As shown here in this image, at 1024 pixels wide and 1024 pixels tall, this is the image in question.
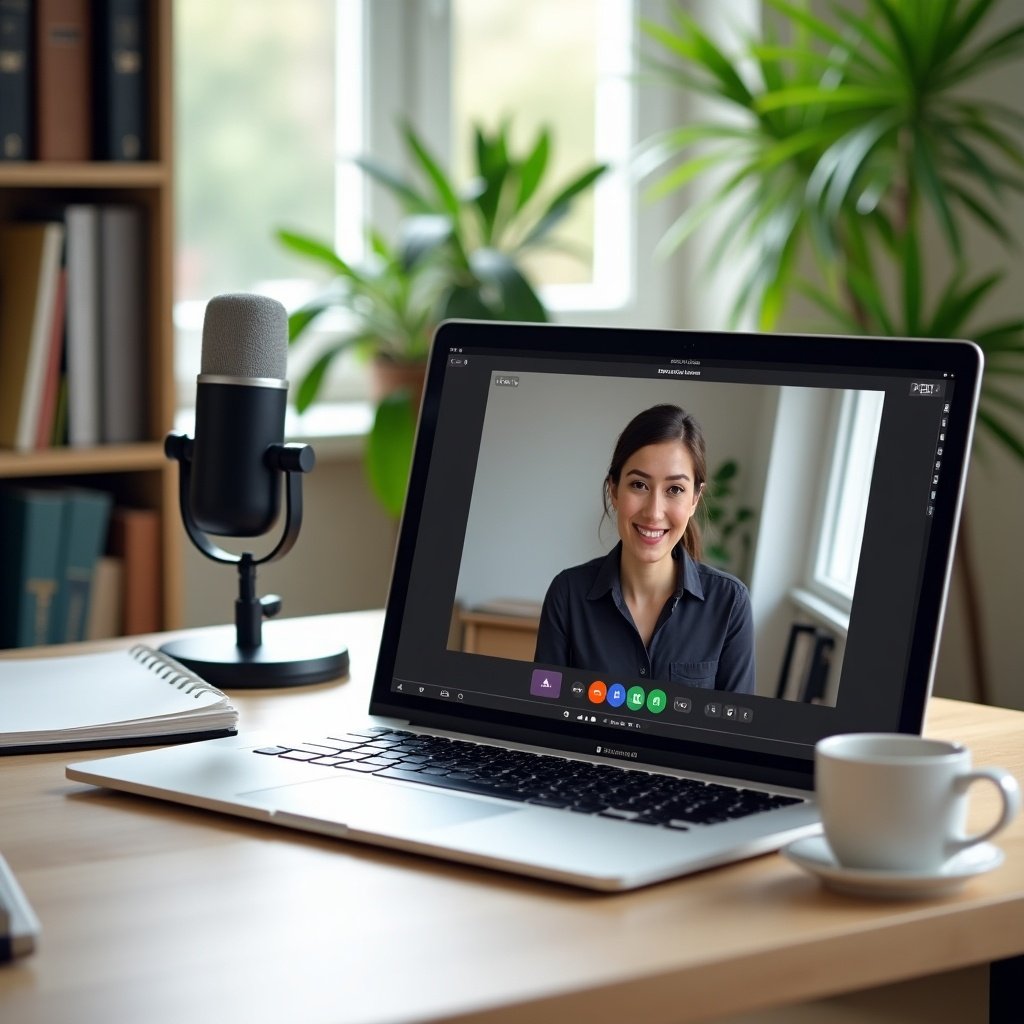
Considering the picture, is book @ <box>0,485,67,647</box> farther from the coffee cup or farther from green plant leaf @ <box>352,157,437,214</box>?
the coffee cup

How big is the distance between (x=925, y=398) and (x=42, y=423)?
1576 mm

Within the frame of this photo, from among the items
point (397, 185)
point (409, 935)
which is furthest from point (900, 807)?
point (397, 185)

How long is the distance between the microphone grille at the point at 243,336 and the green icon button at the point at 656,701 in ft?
1.56

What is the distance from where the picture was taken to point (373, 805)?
0.88m

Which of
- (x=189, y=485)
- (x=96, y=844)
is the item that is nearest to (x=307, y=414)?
(x=189, y=485)

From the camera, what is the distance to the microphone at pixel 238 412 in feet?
4.14

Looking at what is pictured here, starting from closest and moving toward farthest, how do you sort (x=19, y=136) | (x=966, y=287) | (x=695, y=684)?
(x=695, y=684) < (x=19, y=136) < (x=966, y=287)

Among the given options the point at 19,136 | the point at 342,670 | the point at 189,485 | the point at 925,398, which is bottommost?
the point at 342,670

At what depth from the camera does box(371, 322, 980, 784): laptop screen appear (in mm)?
929

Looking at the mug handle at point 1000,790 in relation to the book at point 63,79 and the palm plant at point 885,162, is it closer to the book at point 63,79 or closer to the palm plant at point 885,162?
the palm plant at point 885,162

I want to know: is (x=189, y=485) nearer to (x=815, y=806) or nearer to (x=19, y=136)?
(x=815, y=806)

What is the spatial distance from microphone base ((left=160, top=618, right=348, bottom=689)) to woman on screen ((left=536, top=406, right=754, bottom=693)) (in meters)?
0.30

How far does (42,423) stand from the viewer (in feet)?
7.25

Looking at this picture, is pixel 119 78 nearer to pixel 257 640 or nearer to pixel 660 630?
pixel 257 640
